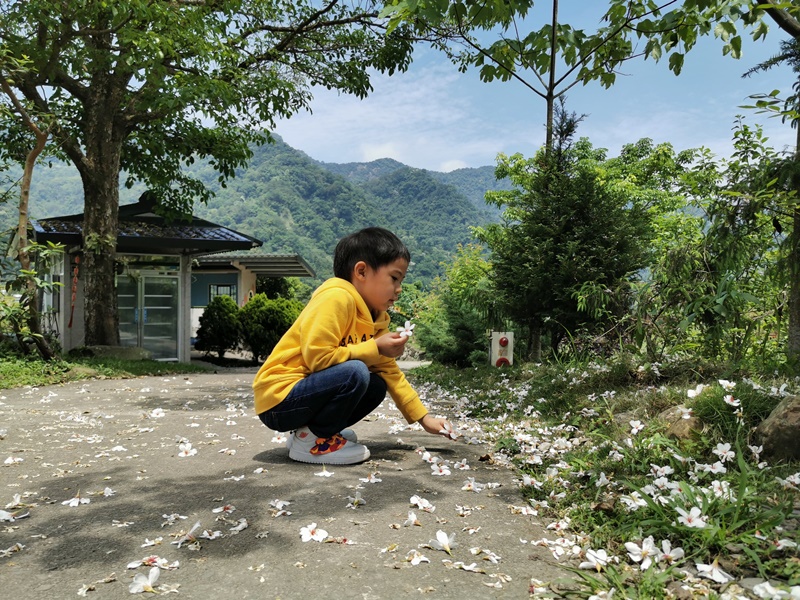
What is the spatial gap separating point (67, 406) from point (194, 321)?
16.0 metres

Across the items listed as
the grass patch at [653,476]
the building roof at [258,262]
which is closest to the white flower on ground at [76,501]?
the grass patch at [653,476]

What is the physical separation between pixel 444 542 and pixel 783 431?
162cm

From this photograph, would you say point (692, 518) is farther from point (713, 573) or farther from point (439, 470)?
point (439, 470)

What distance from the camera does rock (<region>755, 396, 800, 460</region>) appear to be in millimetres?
2504

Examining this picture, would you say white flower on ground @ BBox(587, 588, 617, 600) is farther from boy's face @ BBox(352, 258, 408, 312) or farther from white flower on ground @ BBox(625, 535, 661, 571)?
boy's face @ BBox(352, 258, 408, 312)

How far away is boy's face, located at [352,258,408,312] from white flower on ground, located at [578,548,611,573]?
5.02ft

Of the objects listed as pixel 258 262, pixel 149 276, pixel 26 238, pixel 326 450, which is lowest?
pixel 326 450

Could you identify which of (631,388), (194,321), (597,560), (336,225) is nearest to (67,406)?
(631,388)

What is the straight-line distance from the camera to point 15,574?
1.84 metres

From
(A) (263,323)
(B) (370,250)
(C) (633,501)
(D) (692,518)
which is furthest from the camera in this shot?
(A) (263,323)

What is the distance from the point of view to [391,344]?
2.89 m

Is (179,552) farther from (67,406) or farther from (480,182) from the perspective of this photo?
(480,182)

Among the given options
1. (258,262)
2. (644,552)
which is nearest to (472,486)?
(644,552)

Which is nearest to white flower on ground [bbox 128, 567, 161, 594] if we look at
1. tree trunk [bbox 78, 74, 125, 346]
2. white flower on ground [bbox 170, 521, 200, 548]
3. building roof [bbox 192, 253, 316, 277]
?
white flower on ground [bbox 170, 521, 200, 548]
